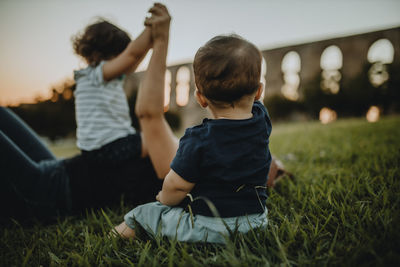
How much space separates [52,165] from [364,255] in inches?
59.7

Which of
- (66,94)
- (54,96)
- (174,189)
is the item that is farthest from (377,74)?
(54,96)

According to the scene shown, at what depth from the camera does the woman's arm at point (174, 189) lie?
0.77m

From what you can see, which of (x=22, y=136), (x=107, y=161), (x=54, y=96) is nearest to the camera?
(x=107, y=161)

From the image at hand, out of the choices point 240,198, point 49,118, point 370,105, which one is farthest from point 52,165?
point 49,118

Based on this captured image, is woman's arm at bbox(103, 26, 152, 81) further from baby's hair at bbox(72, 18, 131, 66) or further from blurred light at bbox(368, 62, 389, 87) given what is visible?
blurred light at bbox(368, 62, 389, 87)

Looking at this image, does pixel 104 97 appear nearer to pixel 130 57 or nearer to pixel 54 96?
pixel 130 57

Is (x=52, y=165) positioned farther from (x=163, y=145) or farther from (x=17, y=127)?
(x=163, y=145)

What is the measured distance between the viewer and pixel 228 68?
0.72 metres

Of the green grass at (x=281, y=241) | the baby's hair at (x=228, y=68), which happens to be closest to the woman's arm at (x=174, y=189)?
the green grass at (x=281, y=241)

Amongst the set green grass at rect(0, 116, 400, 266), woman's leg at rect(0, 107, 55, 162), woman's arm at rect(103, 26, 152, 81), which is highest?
woman's arm at rect(103, 26, 152, 81)

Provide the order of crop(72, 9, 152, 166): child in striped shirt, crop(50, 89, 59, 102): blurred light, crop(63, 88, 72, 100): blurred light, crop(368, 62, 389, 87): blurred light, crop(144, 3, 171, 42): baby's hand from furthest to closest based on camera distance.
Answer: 1. crop(50, 89, 59, 102): blurred light
2. crop(63, 88, 72, 100): blurred light
3. crop(368, 62, 389, 87): blurred light
4. crop(72, 9, 152, 166): child in striped shirt
5. crop(144, 3, 171, 42): baby's hand

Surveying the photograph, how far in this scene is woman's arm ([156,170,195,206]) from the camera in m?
0.77

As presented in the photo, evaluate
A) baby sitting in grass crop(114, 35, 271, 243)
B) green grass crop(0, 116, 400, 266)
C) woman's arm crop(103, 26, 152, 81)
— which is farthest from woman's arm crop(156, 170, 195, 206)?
woman's arm crop(103, 26, 152, 81)

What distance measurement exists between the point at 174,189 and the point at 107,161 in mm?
650
